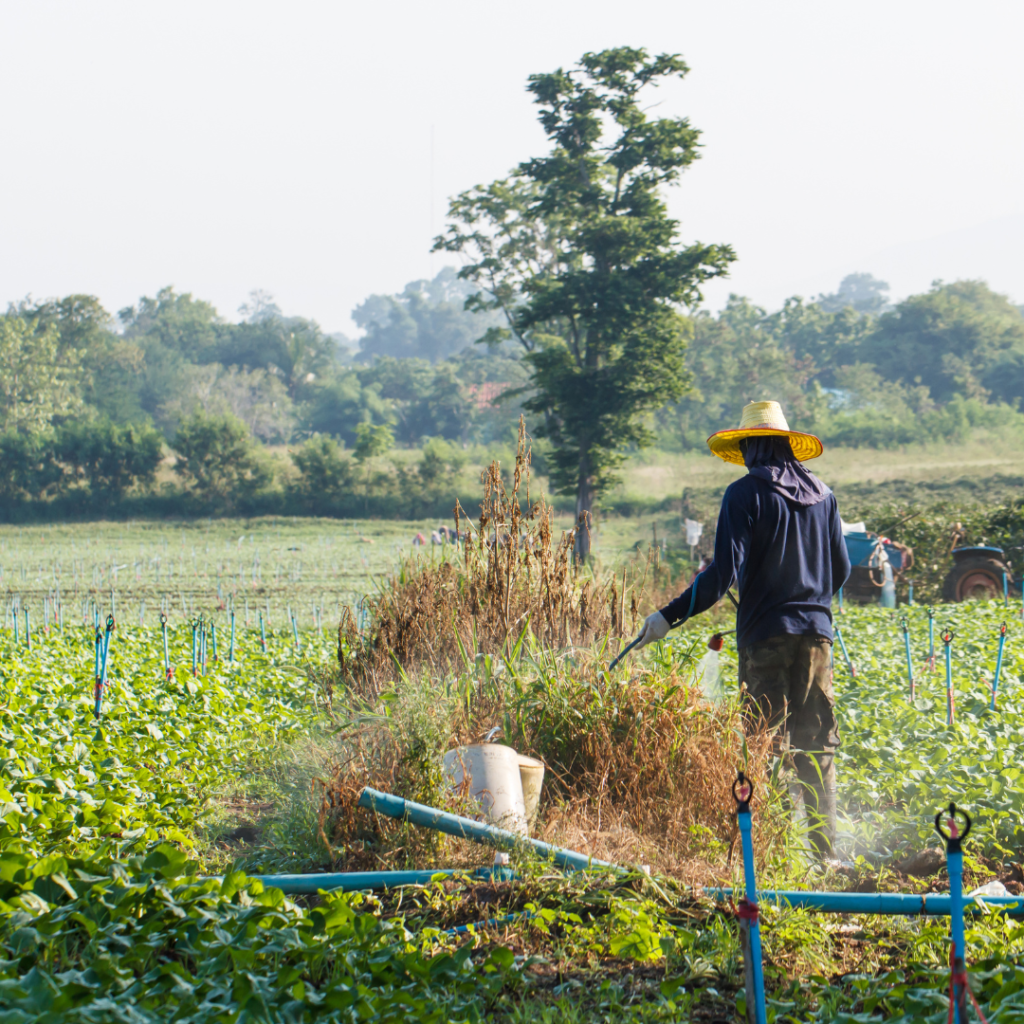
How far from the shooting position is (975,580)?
12.5 m

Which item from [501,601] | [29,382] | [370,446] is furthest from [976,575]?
[29,382]

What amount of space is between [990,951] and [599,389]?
20799 mm

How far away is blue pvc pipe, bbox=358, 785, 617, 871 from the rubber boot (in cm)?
98

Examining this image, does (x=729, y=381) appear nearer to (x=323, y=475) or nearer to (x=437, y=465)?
(x=437, y=465)

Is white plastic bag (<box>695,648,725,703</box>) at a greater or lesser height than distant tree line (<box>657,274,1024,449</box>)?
lesser

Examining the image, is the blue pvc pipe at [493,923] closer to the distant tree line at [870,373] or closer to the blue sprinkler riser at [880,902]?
the blue sprinkler riser at [880,902]

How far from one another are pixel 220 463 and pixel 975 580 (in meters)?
33.7

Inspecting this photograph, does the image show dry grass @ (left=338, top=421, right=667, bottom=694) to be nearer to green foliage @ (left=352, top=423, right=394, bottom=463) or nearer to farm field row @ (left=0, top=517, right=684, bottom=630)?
farm field row @ (left=0, top=517, right=684, bottom=630)

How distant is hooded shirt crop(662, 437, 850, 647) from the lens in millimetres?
3568

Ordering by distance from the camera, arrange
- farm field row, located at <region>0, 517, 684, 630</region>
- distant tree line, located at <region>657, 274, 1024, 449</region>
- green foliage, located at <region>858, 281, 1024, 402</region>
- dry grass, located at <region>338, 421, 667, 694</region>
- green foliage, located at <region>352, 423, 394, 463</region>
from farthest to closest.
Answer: green foliage, located at <region>858, 281, 1024, 402</region>
distant tree line, located at <region>657, 274, 1024, 449</region>
green foliage, located at <region>352, 423, 394, 463</region>
farm field row, located at <region>0, 517, 684, 630</region>
dry grass, located at <region>338, 421, 667, 694</region>

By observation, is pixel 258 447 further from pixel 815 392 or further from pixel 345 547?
pixel 815 392

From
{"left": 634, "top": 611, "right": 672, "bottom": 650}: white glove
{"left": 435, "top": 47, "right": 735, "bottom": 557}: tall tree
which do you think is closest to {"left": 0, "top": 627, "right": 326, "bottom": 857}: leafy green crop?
{"left": 634, "top": 611, "right": 672, "bottom": 650}: white glove

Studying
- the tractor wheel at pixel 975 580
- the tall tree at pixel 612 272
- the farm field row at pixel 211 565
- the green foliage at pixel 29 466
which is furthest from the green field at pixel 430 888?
the green foliage at pixel 29 466

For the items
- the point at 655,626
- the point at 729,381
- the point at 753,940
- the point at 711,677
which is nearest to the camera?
the point at 753,940
